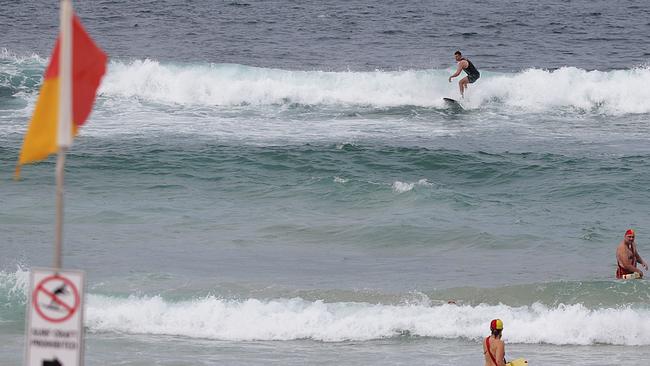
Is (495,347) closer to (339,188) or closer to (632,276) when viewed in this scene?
(632,276)

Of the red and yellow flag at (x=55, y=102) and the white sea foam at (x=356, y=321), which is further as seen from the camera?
the white sea foam at (x=356, y=321)

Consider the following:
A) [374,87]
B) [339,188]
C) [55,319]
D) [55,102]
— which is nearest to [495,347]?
[55,319]

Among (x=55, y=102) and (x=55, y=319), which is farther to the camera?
(x=55, y=102)

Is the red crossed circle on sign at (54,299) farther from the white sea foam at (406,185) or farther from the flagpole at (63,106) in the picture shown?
the white sea foam at (406,185)

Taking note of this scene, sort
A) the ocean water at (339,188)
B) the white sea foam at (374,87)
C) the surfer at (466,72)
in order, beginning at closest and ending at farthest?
1. the ocean water at (339,188)
2. the surfer at (466,72)
3. the white sea foam at (374,87)

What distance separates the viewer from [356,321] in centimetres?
1538

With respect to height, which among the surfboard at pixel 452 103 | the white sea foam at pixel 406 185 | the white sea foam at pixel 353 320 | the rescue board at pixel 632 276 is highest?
the surfboard at pixel 452 103

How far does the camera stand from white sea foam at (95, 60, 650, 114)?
30047 millimetres

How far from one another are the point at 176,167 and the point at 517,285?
9.04m

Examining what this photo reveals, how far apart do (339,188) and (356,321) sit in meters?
7.05

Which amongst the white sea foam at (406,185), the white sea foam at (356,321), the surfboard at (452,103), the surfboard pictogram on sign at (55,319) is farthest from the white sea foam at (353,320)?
the surfboard at (452,103)

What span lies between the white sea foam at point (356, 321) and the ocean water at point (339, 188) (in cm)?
3

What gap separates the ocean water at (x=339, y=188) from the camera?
15.4 meters

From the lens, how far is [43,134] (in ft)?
24.6
